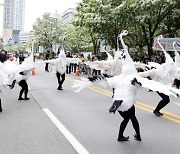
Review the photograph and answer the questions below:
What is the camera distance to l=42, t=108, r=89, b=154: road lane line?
5747 millimetres

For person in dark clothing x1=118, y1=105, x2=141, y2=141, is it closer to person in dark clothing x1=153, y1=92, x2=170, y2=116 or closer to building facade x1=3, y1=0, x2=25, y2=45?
person in dark clothing x1=153, y1=92, x2=170, y2=116

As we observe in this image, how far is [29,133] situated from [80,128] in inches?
46.0

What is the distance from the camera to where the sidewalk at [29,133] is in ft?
18.9

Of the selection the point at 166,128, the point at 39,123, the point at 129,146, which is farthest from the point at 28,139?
the point at 166,128

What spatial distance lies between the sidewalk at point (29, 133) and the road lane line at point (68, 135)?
0.09m

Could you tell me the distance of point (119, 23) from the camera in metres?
24.0

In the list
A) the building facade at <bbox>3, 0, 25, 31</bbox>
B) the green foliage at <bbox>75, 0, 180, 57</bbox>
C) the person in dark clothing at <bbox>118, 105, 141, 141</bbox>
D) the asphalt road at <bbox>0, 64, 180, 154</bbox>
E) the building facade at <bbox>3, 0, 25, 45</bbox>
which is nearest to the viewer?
the asphalt road at <bbox>0, 64, 180, 154</bbox>

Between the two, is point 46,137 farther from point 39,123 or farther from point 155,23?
point 155,23

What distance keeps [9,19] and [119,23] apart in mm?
91757

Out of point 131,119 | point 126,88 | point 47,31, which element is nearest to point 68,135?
point 131,119

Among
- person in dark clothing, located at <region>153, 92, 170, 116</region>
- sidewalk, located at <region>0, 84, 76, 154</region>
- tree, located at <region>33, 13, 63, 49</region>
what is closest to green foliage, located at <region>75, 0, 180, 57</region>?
person in dark clothing, located at <region>153, 92, 170, 116</region>

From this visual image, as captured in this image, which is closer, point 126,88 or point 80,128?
point 126,88

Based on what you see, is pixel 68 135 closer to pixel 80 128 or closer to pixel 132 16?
pixel 80 128

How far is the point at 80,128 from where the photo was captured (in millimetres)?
7348
